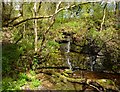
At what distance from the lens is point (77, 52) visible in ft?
7.89

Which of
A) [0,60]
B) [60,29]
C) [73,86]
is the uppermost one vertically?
[60,29]

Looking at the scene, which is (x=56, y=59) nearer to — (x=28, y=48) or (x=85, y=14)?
(x=28, y=48)

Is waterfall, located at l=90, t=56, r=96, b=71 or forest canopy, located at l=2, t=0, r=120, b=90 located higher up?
forest canopy, located at l=2, t=0, r=120, b=90

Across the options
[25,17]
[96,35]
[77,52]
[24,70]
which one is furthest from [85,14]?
[24,70]

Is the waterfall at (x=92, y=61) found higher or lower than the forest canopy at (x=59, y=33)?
lower

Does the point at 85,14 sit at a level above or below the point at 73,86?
above

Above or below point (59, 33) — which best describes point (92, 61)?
below

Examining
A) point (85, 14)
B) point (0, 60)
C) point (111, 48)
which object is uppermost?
point (85, 14)

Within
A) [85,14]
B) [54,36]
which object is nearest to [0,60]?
[54,36]

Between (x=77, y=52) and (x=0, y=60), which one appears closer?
(x=0, y=60)

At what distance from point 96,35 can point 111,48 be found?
0.19 metres

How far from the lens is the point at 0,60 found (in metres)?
2.26

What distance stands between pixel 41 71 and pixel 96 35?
635mm

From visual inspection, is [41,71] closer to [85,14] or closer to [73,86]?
[73,86]
